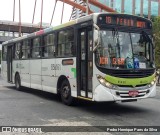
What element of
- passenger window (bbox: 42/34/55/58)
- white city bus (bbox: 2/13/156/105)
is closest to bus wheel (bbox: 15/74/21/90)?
passenger window (bbox: 42/34/55/58)

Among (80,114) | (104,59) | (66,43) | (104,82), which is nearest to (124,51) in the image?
(104,59)

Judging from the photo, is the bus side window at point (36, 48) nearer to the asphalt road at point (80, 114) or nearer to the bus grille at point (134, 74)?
the asphalt road at point (80, 114)

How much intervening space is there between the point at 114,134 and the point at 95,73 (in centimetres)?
292

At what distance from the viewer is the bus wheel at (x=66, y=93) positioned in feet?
38.9

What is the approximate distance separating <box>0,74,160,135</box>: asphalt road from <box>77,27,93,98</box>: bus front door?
2.26 ft

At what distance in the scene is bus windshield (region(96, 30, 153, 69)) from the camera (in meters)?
10.2

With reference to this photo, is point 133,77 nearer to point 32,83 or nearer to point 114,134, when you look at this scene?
point 114,134

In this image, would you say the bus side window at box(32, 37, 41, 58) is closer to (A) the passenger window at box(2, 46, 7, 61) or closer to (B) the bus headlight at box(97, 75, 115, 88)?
(B) the bus headlight at box(97, 75, 115, 88)

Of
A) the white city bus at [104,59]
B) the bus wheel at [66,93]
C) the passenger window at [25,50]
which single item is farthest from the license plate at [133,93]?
the passenger window at [25,50]

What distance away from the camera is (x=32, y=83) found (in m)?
15.7

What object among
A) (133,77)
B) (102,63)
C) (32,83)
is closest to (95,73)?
(102,63)

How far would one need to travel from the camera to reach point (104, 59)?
10133mm

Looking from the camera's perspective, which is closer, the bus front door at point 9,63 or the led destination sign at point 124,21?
the led destination sign at point 124,21

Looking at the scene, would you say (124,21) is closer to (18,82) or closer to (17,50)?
(17,50)
